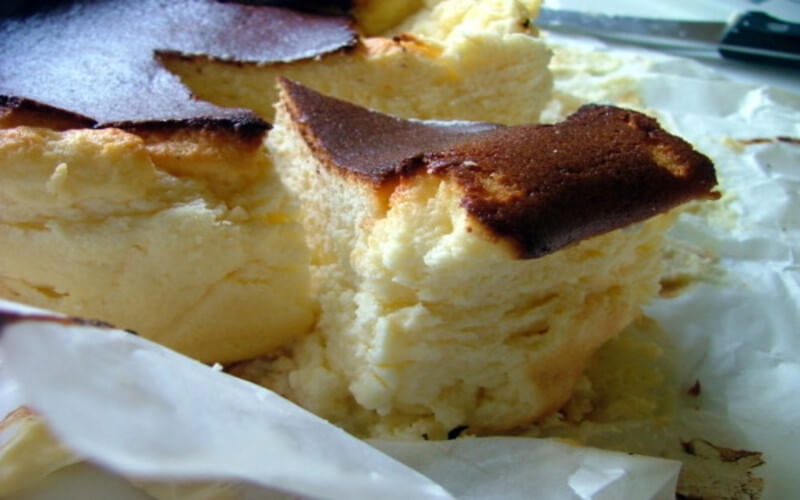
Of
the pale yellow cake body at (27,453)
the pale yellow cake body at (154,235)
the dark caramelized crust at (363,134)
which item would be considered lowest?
the pale yellow cake body at (27,453)

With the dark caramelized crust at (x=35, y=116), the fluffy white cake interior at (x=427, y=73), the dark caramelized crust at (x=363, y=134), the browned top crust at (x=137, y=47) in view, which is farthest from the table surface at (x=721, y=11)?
the dark caramelized crust at (x=35, y=116)

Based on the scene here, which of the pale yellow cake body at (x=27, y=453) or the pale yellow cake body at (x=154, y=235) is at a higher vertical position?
the pale yellow cake body at (x=154, y=235)

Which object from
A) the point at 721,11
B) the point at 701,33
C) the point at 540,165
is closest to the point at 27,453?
the point at 540,165

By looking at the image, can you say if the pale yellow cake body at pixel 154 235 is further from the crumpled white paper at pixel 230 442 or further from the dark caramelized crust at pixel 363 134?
the crumpled white paper at pixel 230 442

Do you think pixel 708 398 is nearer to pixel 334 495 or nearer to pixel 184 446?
pixel 334 495

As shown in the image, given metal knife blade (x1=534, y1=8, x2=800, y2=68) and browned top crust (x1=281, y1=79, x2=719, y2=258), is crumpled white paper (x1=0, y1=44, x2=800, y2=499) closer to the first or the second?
browned top crust (x1=281, y1=79, x2=719, y2=258)

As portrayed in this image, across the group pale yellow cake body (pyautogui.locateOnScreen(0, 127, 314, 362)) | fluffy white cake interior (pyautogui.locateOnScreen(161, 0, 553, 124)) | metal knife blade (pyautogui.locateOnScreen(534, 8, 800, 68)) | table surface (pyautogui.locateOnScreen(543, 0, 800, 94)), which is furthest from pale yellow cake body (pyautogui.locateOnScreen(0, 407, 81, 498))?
table surface (pyautogui.locateOnScreen(543, 0, 800, 94))

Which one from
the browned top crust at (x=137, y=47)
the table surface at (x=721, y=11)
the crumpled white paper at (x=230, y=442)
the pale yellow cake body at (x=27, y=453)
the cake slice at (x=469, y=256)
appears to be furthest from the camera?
the table surface at (x=721, y=11)
